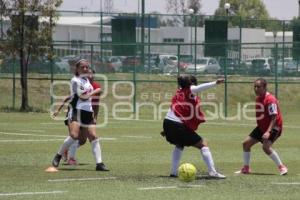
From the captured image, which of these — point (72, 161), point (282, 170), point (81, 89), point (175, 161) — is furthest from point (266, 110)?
point (72, 161)

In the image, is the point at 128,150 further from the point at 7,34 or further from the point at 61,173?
the point at 7,34

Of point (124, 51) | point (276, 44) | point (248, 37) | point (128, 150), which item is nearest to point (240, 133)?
point (128, 150)

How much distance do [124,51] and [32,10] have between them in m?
6.21

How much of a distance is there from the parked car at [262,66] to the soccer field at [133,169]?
40.7ft

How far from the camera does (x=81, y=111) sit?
1611cm

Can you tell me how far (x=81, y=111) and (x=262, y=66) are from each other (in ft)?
83.6

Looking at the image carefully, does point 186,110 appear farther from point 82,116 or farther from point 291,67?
point 291,67

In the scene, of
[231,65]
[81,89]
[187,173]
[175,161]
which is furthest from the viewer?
[231,65]

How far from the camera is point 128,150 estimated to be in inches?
802

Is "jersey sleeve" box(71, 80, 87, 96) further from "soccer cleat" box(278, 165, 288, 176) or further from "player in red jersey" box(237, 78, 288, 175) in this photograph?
"soccer cleat" box(278, 165, 288, 176)

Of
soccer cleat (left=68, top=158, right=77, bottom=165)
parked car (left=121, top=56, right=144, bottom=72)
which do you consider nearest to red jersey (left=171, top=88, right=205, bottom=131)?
soccer cleat (left=68, top=158, right=77, bottom=165)

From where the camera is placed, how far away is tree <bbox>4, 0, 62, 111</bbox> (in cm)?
3794

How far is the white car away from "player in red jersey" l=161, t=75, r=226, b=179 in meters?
26.7

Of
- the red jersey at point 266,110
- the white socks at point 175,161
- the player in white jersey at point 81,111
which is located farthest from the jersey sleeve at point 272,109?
the player in white jersey at point 81,111
